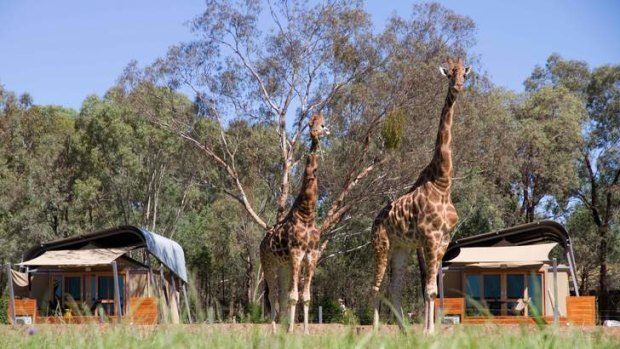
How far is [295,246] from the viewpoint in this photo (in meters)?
12.8

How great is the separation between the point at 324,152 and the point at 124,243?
8.55 meters

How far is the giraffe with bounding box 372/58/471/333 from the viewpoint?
11.4 metres

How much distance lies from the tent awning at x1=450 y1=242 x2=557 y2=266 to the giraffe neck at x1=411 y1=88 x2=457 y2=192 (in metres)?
8.16

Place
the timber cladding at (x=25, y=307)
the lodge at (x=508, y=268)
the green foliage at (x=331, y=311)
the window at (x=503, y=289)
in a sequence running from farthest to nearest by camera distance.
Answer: the green foliage at (x=331, y=311) → the window at (x=503, y=289) → the timber cladding at (x=25, y=307) → the lodge at (x=508, y=268)

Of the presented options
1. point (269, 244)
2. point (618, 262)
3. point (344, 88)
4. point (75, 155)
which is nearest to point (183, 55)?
point (344, 88)

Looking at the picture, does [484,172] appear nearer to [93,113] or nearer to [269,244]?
[93,113]

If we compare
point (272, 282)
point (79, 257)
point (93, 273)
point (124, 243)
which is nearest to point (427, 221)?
point (272, 282)

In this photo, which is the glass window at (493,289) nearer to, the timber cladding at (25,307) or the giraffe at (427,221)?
the giraffe at (427,221)

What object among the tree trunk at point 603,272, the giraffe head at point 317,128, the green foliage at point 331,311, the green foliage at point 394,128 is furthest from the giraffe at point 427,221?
the tree trunk at point 603,272

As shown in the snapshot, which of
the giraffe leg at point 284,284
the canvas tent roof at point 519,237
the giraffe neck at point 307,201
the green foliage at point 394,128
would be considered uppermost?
the green foliage at point 394,128

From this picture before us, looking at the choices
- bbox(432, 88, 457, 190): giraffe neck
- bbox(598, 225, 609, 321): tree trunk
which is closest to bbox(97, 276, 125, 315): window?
bbox(432, 88, 457, 190): giraffe neck


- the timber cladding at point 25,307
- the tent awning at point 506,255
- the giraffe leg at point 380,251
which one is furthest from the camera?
the timber cladding at point 25,307

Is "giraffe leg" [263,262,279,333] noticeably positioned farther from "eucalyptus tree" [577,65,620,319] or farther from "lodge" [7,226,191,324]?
"eucalyptus tree" [577,65,620,319]

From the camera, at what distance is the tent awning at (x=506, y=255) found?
19703 mm
